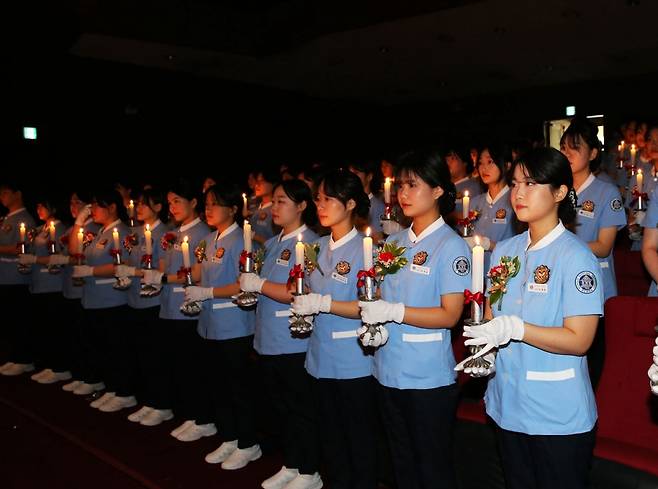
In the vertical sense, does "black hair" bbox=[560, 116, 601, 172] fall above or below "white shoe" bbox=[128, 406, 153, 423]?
above

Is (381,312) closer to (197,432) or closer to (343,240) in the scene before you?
(343,240)

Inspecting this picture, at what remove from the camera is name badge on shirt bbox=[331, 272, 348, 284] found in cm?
249

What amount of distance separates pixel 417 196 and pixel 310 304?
Answer: 0.54 meters

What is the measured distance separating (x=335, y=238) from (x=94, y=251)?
7.51 ft

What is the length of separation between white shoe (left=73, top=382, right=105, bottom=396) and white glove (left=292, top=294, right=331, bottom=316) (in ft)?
9.00

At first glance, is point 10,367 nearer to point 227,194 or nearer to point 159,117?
point 227,194

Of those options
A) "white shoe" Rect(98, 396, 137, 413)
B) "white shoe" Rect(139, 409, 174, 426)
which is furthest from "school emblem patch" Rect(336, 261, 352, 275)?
"white shoe" Rect(98, 396, 137, 413)

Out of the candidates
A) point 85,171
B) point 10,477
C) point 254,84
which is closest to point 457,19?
point 254,84

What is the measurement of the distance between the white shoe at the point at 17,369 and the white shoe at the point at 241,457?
264 cm

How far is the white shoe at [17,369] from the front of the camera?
505 centimetres

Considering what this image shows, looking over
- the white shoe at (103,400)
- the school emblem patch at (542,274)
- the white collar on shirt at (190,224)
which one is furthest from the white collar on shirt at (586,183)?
the white shoe at (103,400)

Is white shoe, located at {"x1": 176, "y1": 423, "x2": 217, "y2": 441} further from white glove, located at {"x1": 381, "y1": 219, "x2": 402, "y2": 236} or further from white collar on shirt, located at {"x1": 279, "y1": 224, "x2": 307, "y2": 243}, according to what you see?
white glove, located at {"x1": 381, "y1": 219, "x2": 402, "y2": 236}

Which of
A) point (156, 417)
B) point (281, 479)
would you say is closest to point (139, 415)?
point (156, 417)

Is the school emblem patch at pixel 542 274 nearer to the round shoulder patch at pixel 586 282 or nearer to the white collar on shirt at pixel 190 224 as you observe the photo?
the round shoulder patch at pixel 586 282
